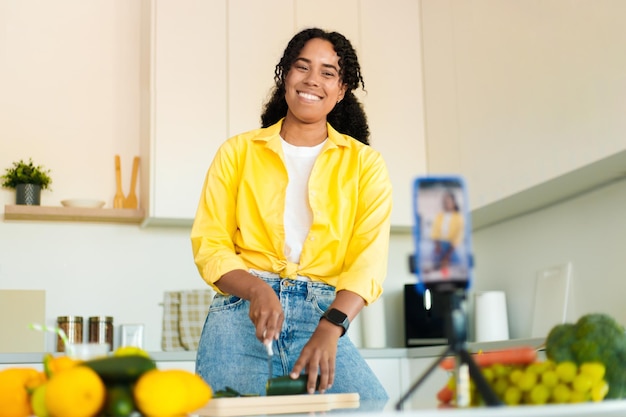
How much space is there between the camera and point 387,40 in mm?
3920

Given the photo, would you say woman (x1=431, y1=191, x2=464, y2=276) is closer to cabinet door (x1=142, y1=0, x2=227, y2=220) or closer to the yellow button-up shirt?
the yellow button-up shirt

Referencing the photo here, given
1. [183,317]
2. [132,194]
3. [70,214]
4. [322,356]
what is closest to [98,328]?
[183,317]

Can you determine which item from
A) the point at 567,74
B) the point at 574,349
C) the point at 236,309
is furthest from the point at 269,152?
the point at 567,74

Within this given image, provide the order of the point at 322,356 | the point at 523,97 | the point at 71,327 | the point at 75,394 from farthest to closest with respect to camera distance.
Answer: the point at 71,327
the point at 523,97
the point at 322,356
the point at 75,394

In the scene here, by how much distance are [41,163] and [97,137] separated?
0.27 m

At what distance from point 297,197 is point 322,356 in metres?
0.48

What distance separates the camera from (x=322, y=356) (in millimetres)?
1482

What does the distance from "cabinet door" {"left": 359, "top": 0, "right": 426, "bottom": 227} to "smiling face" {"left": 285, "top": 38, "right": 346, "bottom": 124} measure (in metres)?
1.93

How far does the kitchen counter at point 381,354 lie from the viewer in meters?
2.91

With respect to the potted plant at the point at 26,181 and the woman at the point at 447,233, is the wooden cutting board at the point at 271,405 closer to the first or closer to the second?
the woman at the point at 447,233

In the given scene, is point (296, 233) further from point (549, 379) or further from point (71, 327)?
point (71, 327)

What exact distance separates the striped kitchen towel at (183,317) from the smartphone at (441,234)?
9.12ft

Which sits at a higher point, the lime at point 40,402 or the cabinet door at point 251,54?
the cabinet door at point 251,54

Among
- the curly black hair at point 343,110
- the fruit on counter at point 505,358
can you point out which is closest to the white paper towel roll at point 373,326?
the curly black hair at point 343,110
